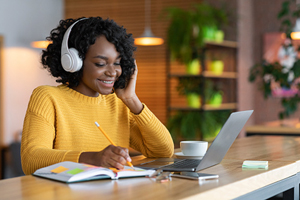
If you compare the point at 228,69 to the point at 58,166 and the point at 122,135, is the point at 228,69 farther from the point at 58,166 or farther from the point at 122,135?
the point at 58,166

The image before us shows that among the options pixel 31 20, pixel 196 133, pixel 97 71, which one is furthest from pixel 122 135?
pixel 31 20

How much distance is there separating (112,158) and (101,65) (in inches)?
21.3

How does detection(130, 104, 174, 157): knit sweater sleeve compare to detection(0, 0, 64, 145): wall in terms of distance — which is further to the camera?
detection(0, 0, 64, 145): wall

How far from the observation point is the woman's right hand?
3.85 ft

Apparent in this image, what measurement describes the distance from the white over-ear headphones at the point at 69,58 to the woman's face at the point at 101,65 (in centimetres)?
4

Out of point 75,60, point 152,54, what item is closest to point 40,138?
point 75,60

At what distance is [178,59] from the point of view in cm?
497

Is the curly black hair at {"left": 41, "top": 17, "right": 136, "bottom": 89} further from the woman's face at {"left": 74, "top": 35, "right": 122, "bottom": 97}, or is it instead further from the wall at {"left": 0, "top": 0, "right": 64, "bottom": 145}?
the wall at {"left": 0, "top": 0, "right": 64, "bottom": 145}

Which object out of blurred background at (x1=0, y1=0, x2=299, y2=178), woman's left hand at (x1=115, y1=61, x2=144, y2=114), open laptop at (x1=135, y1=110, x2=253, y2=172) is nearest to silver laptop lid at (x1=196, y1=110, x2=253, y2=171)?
open laptop at (x1=135, y1=110, x2=253, y2=172)

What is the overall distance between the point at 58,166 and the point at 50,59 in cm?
70

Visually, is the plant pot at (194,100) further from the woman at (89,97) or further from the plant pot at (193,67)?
the woman at (89,97)

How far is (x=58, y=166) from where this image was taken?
120 centimetres

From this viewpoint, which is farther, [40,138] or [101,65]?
[101,65]

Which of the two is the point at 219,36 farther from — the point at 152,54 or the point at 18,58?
the point at 18,58
